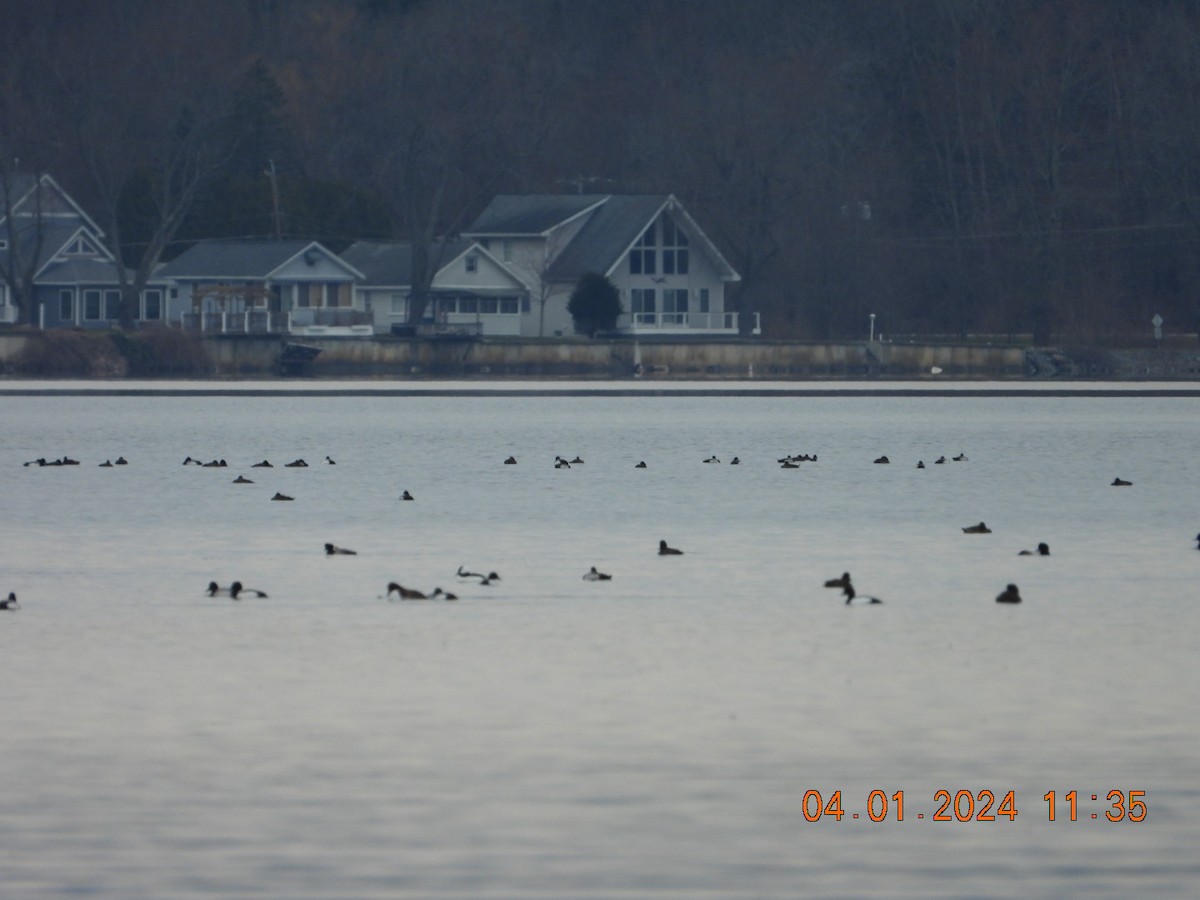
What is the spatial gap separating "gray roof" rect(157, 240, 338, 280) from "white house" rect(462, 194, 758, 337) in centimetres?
889

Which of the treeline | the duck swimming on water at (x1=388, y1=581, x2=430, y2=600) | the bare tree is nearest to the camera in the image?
the duck swimming on water at (x1=388, y1=581, x2=430, y2=600)

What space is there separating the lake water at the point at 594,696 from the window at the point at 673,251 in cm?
6683

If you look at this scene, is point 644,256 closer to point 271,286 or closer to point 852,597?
point 271,286

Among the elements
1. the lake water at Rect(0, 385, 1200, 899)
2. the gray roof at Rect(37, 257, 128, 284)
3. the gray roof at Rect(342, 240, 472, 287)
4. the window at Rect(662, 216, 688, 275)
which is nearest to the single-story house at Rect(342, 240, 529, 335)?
the gray roof at Rect(342, 240, 472, 287)

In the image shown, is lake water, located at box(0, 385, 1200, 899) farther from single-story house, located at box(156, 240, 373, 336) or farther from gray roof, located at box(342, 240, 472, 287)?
gray roof, located at box(342, 240, 472, 287)

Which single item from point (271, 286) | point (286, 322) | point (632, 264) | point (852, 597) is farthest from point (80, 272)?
point (852, 597)

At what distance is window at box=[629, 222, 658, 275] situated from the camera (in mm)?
102500

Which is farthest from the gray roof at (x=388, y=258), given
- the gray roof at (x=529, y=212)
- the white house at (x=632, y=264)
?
the white house at (x=632, y=264)

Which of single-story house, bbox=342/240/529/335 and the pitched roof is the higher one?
the pitched roof

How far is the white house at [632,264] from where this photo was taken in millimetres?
101375

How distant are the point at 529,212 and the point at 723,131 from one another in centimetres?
964

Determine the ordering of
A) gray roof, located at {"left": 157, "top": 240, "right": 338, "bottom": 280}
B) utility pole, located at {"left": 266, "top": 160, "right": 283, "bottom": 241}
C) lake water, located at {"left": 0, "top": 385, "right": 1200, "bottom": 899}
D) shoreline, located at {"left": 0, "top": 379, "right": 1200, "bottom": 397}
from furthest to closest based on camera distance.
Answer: utility pole, located at {"left": 266, "top": 160, "right": 283, "bottom": 241}
gray roof, located at {"left": 157, "top": 240, "right": 338, "bottom": 280}
shoreline, located at {"left": 0, "top": 379, "right": 1200, "bottom": 397}
lake water, located at {"left": 0, "top": 385, "right": 1200, "bottom": 899}

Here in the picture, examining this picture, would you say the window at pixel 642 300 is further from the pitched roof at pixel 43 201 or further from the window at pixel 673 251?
the pitched roof at pixel 43 201

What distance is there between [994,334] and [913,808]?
85.5m
